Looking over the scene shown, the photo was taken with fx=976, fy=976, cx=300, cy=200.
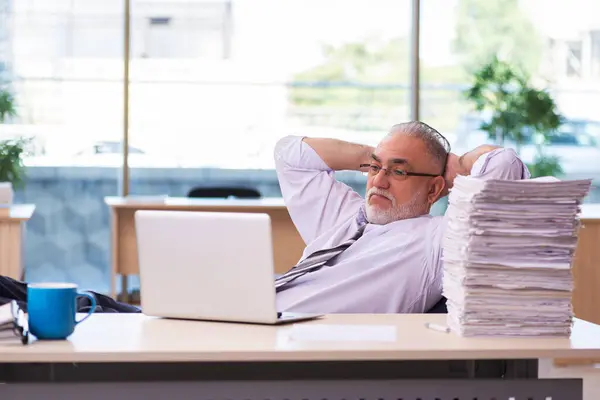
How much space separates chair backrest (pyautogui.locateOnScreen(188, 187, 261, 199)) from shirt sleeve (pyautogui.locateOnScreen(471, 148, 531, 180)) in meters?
3.49

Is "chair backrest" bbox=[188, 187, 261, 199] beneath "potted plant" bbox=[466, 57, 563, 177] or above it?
beneath

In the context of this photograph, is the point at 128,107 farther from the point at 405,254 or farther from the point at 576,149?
the point at 405,254

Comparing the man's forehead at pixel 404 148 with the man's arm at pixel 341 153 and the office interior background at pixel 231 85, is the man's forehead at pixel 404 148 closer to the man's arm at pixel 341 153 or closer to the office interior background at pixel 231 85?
the man's arm at pixel 341 153

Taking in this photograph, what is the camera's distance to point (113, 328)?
6.82 ft

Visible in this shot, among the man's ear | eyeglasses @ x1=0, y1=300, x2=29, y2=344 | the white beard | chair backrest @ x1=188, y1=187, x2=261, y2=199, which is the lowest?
eyeglasses @ x1=0, y1=300, x2=29, y2=344

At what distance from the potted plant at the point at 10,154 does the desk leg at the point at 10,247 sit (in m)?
1.41

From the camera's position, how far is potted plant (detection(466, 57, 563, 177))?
273 inches

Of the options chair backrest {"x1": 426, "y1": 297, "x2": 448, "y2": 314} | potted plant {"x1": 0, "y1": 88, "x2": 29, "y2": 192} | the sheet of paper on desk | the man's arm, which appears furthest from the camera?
potted plant {"x1": 0, "y1": 88, "x2": 29, "y2": 192}

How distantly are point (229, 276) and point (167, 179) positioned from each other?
5.02m

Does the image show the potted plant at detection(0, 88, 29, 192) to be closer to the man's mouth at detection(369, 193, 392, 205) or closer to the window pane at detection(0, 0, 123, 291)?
the window pane at detection(0, 0, 123, 291)

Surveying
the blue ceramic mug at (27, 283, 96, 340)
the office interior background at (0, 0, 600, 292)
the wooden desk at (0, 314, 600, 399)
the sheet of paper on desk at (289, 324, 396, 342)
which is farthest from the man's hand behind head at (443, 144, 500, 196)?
the office interior background at (0, 0, 600, 292)

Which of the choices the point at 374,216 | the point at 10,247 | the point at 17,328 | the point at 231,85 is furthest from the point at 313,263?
the point at 231,85

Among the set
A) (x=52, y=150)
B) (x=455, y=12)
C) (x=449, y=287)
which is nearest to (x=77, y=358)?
(x=449, y=287)

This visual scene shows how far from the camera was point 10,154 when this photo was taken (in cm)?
671
